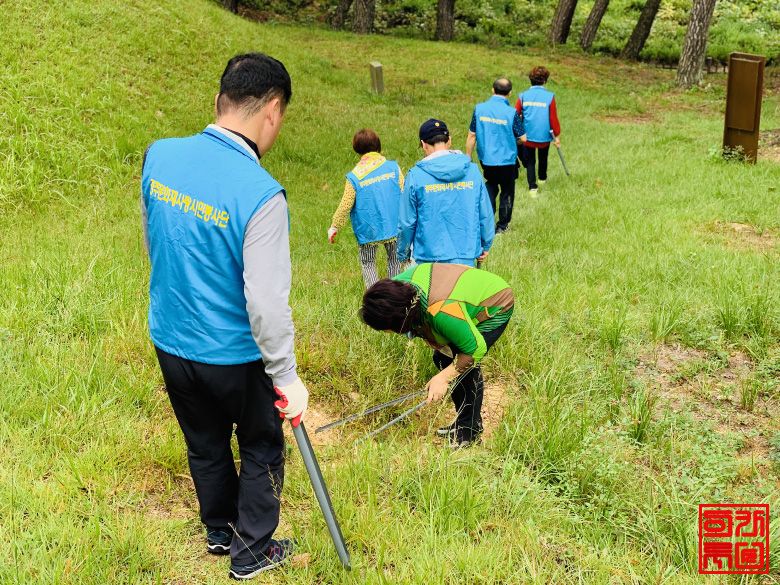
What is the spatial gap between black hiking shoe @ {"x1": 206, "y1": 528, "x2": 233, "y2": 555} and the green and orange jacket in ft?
4.60

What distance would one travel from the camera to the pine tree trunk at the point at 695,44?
1641 centimetres

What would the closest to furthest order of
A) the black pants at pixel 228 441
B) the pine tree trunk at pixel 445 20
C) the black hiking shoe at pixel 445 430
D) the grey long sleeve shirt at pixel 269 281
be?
1. the grey long sleeve shirt at pixel 269 281
2. the black pants at pixel 228 441
3. the black hiking shoe at pixel 445 430
4. the pine tree trunk at pixel 445 20

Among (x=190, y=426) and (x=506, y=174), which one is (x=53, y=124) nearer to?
(x=506, y=174)

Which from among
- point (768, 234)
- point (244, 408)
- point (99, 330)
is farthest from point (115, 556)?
point (768, 234)

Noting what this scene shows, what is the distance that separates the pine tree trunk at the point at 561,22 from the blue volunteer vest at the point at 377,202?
21057mm

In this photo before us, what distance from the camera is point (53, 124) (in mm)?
9008

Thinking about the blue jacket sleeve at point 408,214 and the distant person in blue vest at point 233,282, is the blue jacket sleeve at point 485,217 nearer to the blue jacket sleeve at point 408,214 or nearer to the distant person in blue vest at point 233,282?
the blue jacket sleeve at point 408,214

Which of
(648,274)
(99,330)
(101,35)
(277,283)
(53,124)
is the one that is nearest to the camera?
(277,283)

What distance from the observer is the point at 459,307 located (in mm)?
3652

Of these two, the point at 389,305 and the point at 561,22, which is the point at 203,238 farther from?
the point at 561,22

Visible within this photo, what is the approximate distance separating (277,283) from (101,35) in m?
11.0

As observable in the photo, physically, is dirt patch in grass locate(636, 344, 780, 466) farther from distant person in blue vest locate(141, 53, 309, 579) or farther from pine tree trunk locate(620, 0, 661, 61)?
pine tree trunk locate(620, 0, 661, 61)

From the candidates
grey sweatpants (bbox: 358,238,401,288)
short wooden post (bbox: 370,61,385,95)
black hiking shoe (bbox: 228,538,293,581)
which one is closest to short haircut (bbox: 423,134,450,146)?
grey sweatpants (bbox: 358,238,401,288)

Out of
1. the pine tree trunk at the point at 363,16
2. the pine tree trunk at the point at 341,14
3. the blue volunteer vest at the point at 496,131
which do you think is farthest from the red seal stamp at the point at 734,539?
the pine tree trunk at the point at 341,14
